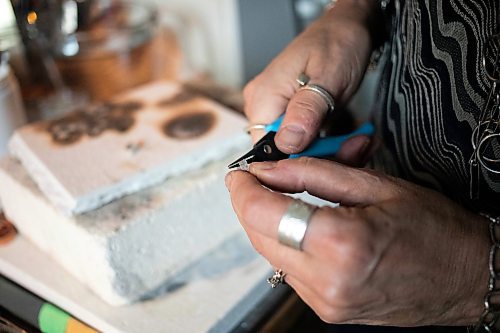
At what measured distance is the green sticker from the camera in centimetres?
55

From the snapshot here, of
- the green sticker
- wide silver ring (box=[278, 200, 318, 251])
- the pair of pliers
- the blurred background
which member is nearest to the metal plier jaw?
the pair of pliers

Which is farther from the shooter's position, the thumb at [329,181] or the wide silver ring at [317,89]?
the wide silver ring at [317,89]

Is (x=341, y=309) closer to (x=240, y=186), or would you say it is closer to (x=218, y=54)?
(x=240, y=186)

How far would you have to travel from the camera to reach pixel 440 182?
461 millimetres

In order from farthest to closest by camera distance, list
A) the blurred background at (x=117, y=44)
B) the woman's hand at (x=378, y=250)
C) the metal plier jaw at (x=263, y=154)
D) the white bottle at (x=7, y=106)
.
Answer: the blurred background at (x=117, y=44) < the white bottle at (x=7, y=106) < the metal plier jaw at (x=263, y=154) < the woman's hand at (x=378, y=250)

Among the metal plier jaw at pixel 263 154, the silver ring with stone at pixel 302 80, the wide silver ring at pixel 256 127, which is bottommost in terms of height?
the wide silver ring at pixel 256 127

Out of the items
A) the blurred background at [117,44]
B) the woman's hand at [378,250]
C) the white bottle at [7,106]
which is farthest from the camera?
the blurred background at [117,44]

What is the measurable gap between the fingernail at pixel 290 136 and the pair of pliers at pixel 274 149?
1 centimetres

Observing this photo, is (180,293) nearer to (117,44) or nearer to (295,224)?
(295,224)

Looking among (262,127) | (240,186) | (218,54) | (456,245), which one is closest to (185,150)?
(262,127)

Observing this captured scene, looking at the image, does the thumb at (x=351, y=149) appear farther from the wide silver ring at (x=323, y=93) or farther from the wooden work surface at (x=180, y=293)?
the wooden work surface at (x=180, y=293)

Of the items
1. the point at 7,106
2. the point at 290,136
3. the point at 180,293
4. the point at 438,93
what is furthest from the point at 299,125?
the point at 7,106

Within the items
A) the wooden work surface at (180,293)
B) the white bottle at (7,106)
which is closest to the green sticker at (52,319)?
the wooden work surface at (180,293)

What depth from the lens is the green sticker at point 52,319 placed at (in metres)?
0.55
